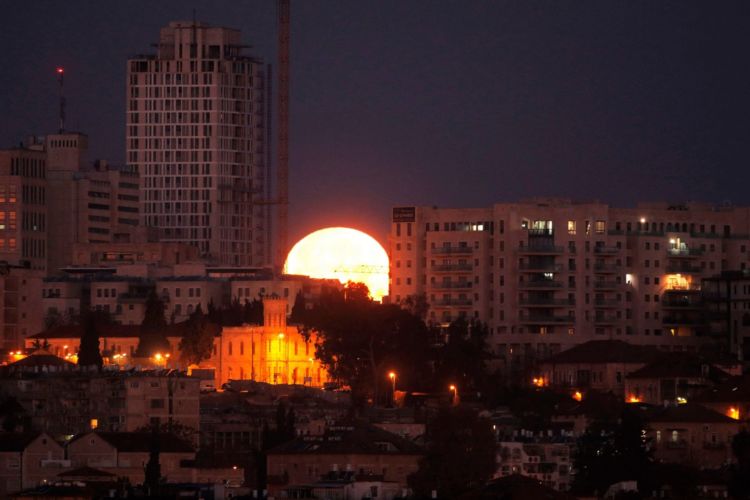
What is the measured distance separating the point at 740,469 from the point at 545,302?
46.3 metres

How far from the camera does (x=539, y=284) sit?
169 meters

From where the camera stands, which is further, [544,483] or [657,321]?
[657,321]

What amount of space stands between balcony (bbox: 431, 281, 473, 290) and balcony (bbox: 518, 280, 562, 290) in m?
3.16

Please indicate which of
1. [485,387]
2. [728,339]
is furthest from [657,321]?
[485,387]

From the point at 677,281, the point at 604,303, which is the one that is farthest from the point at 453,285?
the point at 677,281

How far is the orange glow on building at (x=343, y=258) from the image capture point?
182m

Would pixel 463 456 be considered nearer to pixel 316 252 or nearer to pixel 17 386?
pixel 17 386

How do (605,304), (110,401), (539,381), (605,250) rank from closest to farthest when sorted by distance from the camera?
(110,401), (539,381), (605,250), (605,304)

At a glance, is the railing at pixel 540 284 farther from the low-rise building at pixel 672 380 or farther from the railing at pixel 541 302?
the low-rise building at pixel 672 380

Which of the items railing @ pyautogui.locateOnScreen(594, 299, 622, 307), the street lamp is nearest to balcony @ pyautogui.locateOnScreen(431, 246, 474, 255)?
railing @ pyautogui.locateOnScreen(594, 299, 622, 307)

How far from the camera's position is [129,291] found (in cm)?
18412

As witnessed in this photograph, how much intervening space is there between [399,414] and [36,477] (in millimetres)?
25883

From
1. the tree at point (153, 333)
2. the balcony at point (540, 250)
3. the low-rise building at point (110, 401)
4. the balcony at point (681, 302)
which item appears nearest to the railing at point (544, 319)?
the balcony at point (540, 250)

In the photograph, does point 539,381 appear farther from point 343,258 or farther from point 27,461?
point 27,461
